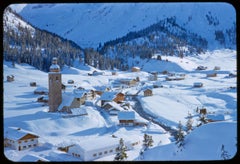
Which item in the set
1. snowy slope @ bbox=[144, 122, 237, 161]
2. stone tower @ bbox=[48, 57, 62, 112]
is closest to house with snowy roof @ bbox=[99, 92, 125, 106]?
stone tower @ bbox=[48, 57, 62, 112]

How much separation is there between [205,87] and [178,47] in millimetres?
22636

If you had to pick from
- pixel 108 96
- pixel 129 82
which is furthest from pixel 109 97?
pixel 129 82

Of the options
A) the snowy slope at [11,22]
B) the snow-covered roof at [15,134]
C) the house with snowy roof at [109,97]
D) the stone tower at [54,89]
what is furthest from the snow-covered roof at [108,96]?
the snowy slope at [11,22]

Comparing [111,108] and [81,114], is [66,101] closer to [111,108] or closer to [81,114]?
[81,114]

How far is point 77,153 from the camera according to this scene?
17.7 ft

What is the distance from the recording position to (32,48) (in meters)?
24.4

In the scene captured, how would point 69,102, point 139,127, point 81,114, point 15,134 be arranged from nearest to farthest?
1. point 15,134
2. point 139,127
3. point 81,114
4. point 69,102

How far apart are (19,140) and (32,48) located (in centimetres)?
1925

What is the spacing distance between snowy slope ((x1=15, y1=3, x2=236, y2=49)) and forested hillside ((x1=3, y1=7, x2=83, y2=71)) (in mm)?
25157

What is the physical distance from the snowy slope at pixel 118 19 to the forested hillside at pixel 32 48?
990 inches

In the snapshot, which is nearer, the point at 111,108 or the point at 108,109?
the point at 111,108

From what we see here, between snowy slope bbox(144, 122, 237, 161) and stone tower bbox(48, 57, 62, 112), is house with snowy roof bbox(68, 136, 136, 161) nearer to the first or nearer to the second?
snowy slope bbox(144, 122, 237, 161)

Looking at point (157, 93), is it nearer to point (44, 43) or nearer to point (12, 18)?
point (44, 43)

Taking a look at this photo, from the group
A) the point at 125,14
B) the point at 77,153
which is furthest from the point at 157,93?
the point at 125,14
